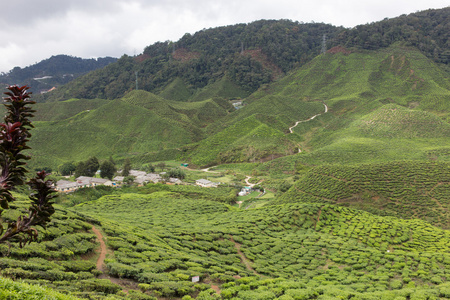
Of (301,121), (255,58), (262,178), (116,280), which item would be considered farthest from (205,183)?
(255,58)

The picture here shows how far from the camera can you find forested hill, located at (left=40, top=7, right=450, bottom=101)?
151m

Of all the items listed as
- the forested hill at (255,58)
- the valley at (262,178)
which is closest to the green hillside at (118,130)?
the valley at (262,178)

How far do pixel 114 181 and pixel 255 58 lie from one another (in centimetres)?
14035

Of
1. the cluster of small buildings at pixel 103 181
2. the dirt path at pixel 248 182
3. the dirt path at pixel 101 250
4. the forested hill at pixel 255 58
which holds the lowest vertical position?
the dirt path at pixel 248 182

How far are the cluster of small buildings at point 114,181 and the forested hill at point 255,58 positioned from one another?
10644 cm

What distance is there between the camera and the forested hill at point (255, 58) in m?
151

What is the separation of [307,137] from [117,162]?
199 feet

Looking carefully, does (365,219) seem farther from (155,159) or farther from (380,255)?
(155,159)

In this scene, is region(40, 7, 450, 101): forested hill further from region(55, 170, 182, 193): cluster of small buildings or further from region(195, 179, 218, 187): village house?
region(195, 179, 218, 187): village house

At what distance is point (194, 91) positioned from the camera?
173 meters

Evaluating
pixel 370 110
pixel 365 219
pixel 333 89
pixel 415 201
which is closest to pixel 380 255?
pixel 365 219

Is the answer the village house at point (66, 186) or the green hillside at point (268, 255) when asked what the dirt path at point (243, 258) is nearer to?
the green hillside at point (268, 255)

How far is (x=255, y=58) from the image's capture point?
591 ft

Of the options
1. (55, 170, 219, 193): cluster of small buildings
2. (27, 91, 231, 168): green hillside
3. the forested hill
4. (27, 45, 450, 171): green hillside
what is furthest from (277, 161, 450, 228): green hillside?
the forested hill
